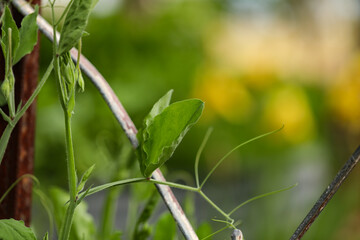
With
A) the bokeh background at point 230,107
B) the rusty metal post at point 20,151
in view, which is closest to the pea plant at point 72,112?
the rusty metal post at point 20,151

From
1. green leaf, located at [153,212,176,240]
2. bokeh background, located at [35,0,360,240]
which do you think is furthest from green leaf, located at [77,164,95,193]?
bokeh background, located at [35,0,360,240]

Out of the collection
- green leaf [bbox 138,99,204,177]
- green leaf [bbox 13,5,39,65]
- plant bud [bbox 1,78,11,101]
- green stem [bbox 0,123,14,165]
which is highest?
green leaf [bbox 13,5,39,65]

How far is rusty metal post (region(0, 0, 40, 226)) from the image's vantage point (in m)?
0.37

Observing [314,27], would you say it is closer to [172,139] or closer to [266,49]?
[266,49]

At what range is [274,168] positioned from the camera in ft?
5.50

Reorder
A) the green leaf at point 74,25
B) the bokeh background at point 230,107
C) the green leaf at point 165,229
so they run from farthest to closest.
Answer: the bokeh background at point 230,107 < the green leaf at point 165,229 < the green leaf at point 74,25

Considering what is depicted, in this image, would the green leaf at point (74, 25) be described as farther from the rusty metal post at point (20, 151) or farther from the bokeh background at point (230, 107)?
the bokeh background at point (230, 107)

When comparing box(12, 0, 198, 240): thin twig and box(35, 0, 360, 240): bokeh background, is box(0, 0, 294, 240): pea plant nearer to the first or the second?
box(12, 0, 198, 240): thin twig

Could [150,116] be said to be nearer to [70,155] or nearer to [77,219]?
[70,155]

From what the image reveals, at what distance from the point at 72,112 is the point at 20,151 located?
158mm

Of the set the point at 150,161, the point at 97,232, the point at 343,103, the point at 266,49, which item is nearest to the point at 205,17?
the point at 266,49

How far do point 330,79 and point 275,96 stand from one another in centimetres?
36

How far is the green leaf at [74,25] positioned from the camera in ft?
0.72

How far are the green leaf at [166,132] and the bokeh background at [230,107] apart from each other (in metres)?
1.16
